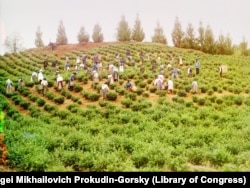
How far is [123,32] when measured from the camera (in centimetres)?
6819

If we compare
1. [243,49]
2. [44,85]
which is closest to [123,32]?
[243,49]

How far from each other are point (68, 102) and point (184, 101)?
8561 mm

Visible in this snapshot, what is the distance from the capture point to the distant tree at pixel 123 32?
68000mm

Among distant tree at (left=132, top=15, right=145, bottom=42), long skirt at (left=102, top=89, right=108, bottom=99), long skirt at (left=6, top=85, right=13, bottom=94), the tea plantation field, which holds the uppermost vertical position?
distant tree at (left=132, top=15, right=145, bottom=42)

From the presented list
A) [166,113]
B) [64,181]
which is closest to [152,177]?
[64,181]

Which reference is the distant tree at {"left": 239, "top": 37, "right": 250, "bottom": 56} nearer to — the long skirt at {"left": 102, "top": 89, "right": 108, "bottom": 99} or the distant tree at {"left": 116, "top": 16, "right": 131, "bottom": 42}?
the distant tree at {"left": 116, "top": 16, "right": 131, "bottom": 42}

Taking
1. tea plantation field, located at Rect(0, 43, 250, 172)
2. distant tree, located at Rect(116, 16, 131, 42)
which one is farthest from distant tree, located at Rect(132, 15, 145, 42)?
tea plantation field, located at Rect(0, 43, 250, 172)

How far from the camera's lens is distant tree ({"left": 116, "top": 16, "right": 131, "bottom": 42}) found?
6800 centimetres

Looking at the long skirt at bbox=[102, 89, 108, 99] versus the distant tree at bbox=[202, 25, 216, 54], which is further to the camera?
the distant tree at bbox=[202, 25, 216, 54]

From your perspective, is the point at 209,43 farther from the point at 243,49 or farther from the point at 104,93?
the point at 104,93

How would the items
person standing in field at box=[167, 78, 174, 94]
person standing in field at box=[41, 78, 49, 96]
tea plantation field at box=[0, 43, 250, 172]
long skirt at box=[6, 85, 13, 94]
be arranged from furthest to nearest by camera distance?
1. long skirt at box=[6, 85, 13, 94]
2. person standing in field at box=[41, 78, 49, 96]
3. person standing in field at box=[167, 78, 174, 94]
4. tea plantation field at box=[0, 43, 250, 172]

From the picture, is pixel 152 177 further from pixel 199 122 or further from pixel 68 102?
pixel 68 102

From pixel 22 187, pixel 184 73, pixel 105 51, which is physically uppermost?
pixel 105 51

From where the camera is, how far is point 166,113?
77.1 feet
